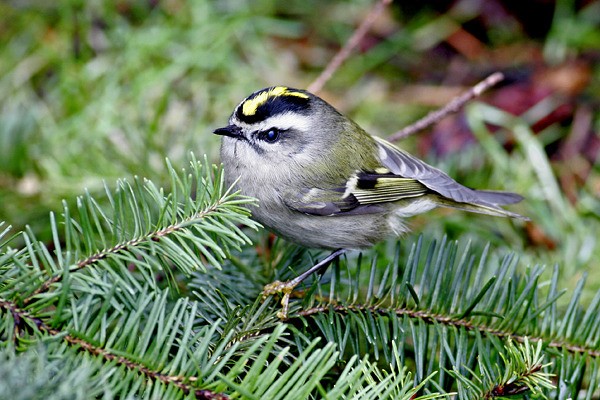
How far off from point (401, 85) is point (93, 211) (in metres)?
2.14

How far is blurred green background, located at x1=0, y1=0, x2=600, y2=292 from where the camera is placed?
184 cm

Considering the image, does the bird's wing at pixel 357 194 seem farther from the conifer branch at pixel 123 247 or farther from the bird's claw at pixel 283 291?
the conifer branch at pixel 123 247

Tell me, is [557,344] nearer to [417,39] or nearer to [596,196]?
[596,196]

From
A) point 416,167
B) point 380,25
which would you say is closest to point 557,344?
point 416,167

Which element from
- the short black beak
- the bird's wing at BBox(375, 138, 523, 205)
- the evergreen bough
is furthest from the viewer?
the bird's wing at BBox(375, 138, 523, 205)

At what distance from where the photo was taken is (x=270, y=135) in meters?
1.71

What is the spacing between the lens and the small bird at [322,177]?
161 cm

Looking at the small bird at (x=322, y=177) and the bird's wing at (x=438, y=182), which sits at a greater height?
the bird's wing at (x=438, y=182)

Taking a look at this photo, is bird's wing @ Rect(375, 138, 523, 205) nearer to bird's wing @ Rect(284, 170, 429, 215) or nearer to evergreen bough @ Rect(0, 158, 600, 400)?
bird's wing @ Rect(284, 170, 429, 215)

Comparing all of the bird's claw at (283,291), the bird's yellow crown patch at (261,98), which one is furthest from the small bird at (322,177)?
the bird's claw at (283,291)

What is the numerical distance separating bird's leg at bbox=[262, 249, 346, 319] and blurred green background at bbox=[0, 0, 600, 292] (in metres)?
0.57

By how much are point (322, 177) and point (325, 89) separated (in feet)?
4.10

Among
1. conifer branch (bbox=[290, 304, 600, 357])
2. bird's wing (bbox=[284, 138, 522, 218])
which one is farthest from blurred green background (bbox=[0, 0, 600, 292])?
conifer branch (bbox=[290, 304, 600, 357])

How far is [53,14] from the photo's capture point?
281cm
